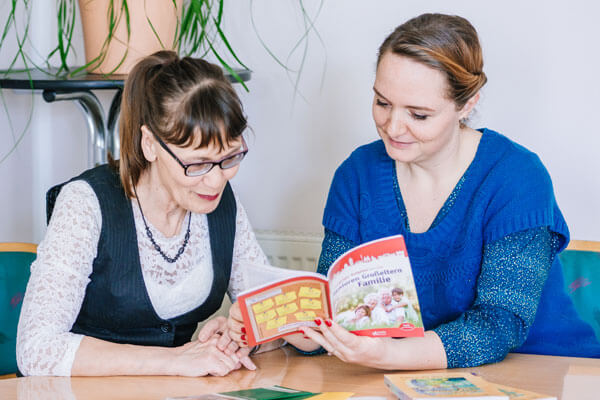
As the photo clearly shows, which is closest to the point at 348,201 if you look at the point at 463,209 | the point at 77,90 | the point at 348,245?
the point at 348,245

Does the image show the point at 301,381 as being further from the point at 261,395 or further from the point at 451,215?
the point at 451,215

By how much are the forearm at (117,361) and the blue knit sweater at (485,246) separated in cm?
53

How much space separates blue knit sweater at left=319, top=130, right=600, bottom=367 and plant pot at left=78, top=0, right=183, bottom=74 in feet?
2.31

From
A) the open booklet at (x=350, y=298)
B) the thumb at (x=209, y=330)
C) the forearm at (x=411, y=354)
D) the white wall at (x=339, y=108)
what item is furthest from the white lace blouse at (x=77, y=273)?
the white wall at (x=339, y=108)

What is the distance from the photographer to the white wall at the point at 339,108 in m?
2.22

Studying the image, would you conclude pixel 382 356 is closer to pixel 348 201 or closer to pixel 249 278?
pixel 249 278

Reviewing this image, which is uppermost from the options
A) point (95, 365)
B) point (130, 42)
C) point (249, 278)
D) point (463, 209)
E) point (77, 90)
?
point (130, 42)

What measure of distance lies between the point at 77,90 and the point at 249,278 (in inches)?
36.1

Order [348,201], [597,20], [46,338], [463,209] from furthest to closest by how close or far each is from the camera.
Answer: [597,20], [348,201], [463,209], [46,338]

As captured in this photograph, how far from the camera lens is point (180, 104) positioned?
5.23 ft

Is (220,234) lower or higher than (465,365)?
higher

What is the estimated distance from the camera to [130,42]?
2193mm

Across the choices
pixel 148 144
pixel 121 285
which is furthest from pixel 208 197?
pixel 121 285

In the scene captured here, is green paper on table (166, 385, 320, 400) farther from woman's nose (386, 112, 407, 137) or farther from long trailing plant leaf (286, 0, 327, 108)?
long trailing plant leaf (286, 0, 327, 108)
